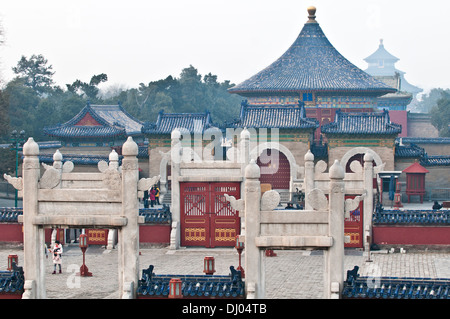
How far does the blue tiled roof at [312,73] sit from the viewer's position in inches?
2035

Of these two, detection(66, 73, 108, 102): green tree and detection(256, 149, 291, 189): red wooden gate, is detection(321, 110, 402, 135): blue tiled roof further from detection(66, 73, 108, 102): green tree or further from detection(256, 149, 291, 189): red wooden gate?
detection(66, 73, 108, 102): green tree

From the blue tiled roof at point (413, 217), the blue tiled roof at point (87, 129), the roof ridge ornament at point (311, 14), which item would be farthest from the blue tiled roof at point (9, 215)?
the roof ridge ornament at point (311, 14)

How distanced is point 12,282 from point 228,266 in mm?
8354

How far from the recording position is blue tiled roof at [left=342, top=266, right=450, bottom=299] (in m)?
14.2

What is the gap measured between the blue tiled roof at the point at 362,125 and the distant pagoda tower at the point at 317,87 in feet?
25.9

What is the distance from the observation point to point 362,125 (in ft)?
137

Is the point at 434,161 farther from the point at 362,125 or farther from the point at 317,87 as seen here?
the point at 317,87

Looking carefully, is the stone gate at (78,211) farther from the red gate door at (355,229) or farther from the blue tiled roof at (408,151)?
the blue tiled roof at (408,151)

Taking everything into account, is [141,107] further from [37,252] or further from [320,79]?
[37,252]

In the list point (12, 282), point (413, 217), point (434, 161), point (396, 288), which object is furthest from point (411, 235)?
point (434, 161)

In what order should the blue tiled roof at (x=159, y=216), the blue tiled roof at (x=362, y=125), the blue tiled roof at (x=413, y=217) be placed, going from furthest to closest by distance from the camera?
the blue tiled roof at (x=362, y=125)
the blue tiled roof at (x=159, y=216)
the blue tiled roof at (x=413, y=217)

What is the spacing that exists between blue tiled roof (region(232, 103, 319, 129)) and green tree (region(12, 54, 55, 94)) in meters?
39.0

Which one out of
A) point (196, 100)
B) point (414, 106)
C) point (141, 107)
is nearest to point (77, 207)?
point (141, 107)

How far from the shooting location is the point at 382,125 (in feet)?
136
